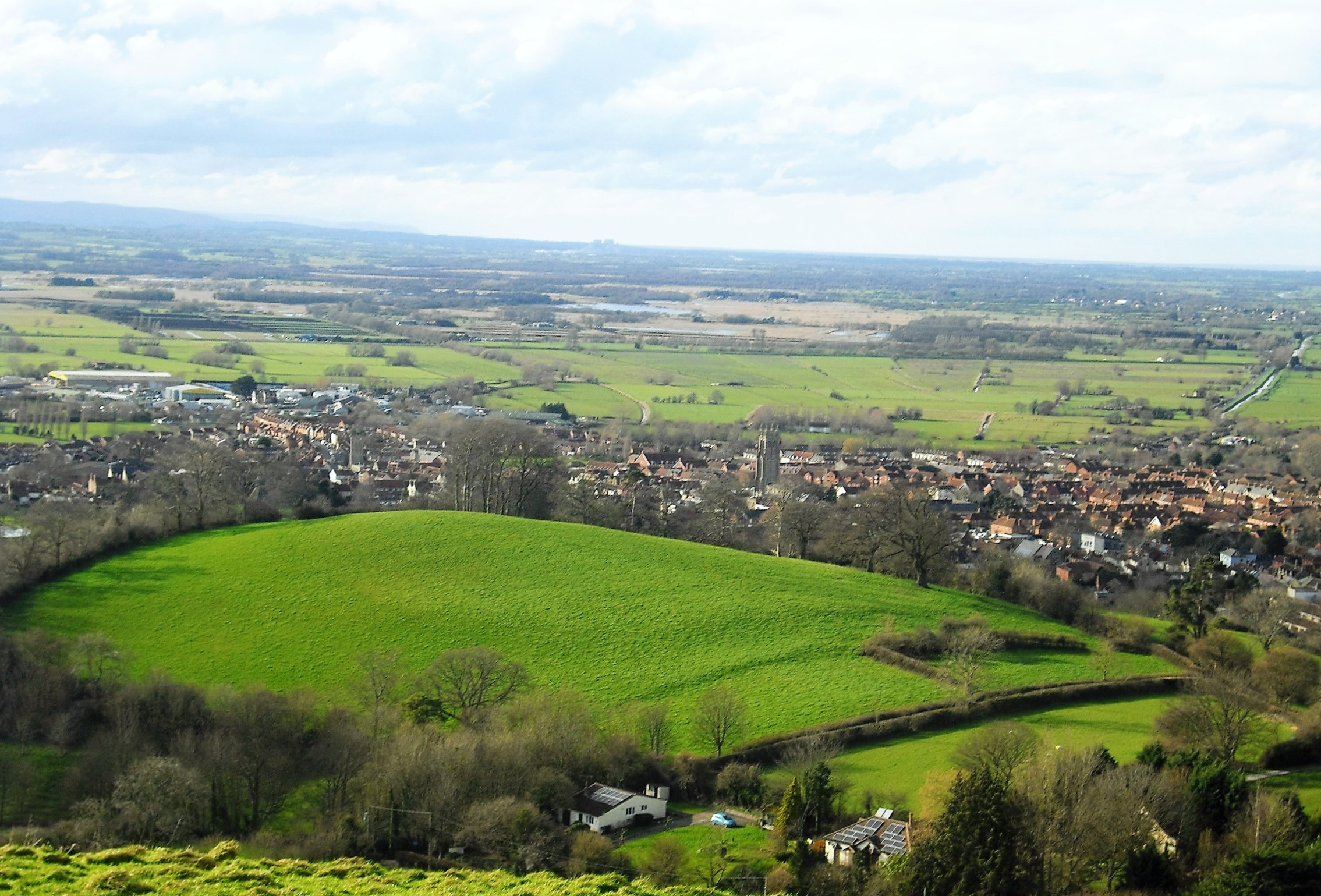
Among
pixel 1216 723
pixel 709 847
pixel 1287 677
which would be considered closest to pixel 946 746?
pixel 1216 723

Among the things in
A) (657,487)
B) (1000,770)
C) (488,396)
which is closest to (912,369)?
(488,396)

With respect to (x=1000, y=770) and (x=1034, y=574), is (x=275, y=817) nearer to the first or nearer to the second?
(x=1000, y=770)

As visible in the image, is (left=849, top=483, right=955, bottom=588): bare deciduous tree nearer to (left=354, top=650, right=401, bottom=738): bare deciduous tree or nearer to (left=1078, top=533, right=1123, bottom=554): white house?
(left=1078, top=533, right=1123, bottom=554): white house

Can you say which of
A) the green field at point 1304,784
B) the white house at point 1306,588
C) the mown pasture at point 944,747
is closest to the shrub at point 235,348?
the white house at point 1306,588

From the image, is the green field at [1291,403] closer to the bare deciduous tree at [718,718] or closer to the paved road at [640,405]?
the paved road at [640,405]

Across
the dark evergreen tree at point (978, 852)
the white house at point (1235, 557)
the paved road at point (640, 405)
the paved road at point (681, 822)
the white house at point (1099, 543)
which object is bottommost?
the white house at point (1099, 543)

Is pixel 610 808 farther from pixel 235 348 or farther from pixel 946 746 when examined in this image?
pixel 235 348
